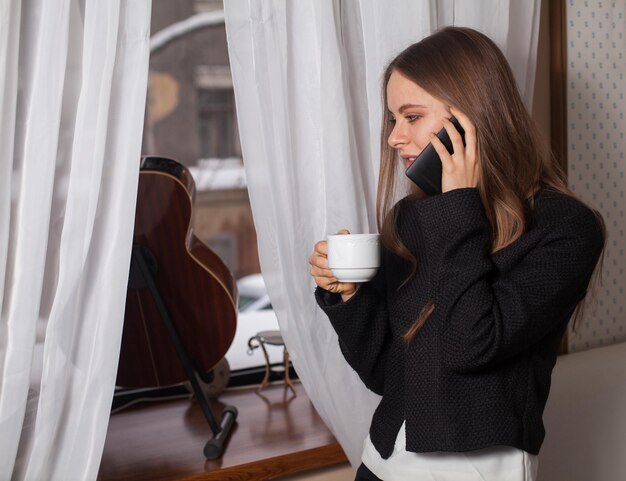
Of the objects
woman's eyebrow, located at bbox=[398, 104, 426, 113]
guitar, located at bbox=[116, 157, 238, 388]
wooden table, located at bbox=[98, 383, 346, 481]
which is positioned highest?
woman's eyebrow, located at bbox=[398, 104, 426, 113]

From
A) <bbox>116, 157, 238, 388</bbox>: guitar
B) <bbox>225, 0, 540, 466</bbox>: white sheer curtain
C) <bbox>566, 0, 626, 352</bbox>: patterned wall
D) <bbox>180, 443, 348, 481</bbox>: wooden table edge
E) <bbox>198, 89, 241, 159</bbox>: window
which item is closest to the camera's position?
<bbox>225, 0, 540, 466</bbox>: white sheer curtain

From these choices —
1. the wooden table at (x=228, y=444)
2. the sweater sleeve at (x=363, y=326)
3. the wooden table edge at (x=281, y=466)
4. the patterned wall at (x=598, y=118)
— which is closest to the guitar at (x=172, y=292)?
the wooden table at (x=228, y=444)

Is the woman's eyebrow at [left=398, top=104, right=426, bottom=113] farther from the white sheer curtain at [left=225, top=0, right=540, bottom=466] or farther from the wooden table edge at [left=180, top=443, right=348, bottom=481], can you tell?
the wooden table edge at [left=180, top=443, right=348, bottom=481]

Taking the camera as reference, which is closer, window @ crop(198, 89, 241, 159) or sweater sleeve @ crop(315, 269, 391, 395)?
sweater sleeve @ crop(315, 269, 391, 395)

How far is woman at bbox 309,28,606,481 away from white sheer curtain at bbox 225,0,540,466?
0.22 meters

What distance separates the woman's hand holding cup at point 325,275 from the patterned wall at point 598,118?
0.95 m

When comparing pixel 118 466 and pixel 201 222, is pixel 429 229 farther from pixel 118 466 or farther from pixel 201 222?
pixel 201 222

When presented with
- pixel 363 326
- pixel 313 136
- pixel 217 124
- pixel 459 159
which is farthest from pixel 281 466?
pixel 217 124

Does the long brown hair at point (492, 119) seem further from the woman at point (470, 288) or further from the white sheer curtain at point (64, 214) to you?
the white sheer curtain at point (64, 214)

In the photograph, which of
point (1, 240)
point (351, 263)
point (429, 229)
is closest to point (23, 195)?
point (1, 240)

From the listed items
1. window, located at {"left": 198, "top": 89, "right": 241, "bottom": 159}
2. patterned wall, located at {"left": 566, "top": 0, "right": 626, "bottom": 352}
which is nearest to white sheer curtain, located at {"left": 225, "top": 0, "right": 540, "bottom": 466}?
patterned wall, located at {"left": 566, "top": 0, "right": 626, "bottom": 352}

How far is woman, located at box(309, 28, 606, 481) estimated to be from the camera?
103 centimetres

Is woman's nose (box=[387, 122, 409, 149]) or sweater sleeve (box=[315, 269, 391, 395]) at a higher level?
woman's nose (box=[387, 122, 409, 149])

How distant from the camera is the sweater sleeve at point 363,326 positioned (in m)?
1.20
